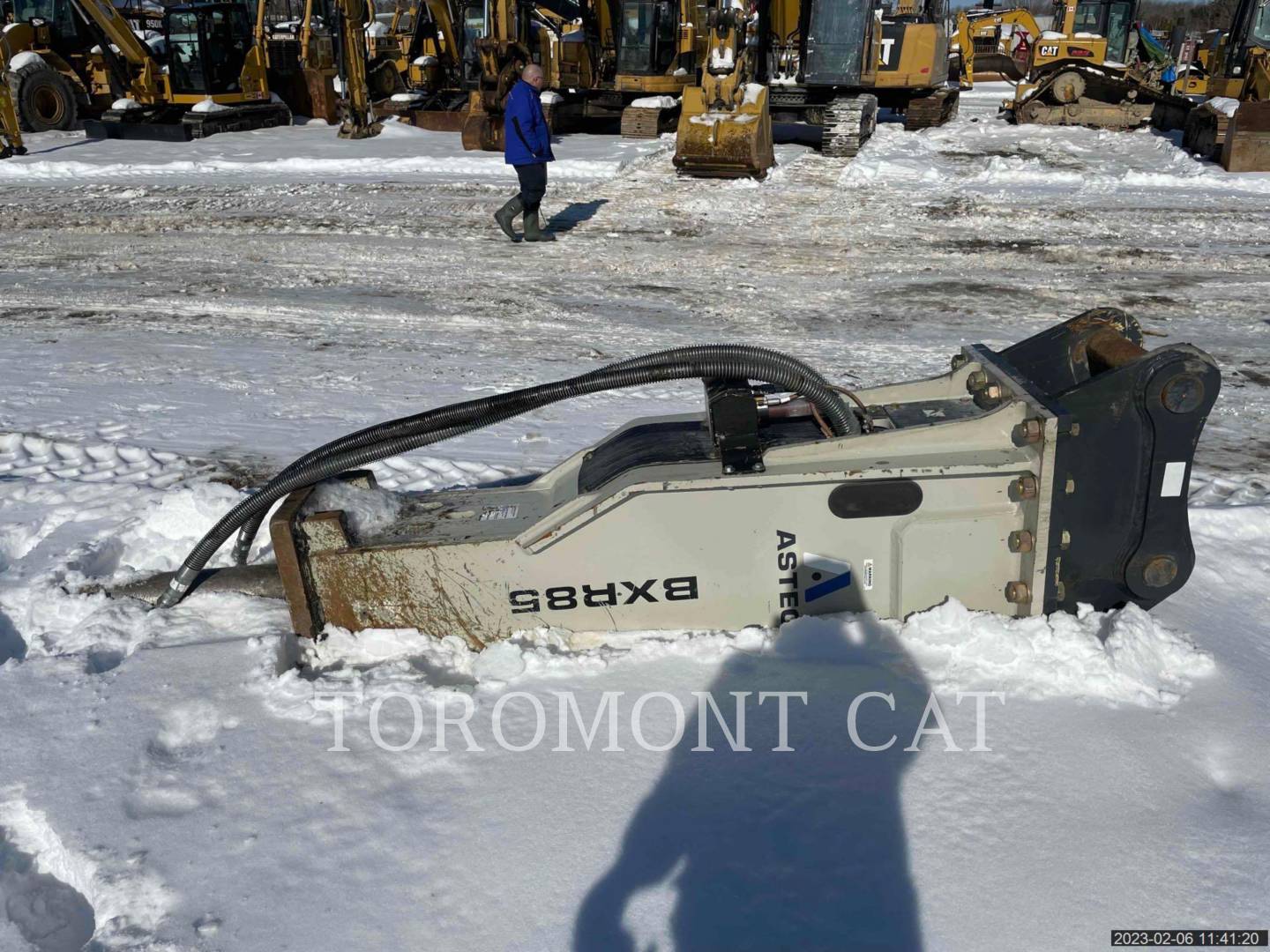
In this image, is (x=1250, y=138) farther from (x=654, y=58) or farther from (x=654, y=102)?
(x=654, y=58)

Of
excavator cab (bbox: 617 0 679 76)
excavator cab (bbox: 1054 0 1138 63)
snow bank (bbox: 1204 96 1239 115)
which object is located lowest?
snow bank (bbox: 1204 96 1239 115)

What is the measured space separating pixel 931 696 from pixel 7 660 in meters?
2.86

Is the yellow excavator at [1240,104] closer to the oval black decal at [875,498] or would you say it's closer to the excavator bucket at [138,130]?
the oval black decal at [875,498]

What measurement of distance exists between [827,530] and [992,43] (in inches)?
1222

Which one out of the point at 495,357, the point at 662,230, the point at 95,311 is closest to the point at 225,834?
the point at 495,357

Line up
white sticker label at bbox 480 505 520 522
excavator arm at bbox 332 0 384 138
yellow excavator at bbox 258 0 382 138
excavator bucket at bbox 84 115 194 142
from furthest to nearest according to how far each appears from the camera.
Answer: yellow excavator at bbox 258 0 382 138 < excavator bucket at bbox 84 115 194 142 < excavator arm at bbox 332 0 384 138 < white sticker label at bbox 480 505 520 522

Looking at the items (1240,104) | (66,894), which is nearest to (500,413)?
(66,894)

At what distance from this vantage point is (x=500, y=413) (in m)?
3.09

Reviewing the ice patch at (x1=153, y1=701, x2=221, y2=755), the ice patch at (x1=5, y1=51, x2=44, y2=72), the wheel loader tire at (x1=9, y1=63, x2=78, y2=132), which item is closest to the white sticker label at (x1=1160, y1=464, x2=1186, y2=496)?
the ice patch at (x1=153, y1=701, x2=221, y2=755)

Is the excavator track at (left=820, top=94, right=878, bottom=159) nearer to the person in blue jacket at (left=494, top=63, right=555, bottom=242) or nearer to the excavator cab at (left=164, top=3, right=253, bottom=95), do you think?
the person in blue jacket at (left=494, top=63, right=555, bottom=242)

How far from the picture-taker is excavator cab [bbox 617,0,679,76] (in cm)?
1581

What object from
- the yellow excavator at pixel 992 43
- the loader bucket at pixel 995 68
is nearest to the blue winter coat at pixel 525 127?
the yellow excavator at pixel 992 43

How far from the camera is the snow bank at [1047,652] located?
277cm

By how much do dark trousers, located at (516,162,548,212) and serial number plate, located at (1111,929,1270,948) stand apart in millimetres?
8175
